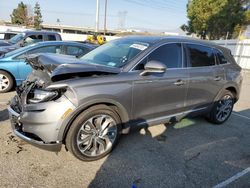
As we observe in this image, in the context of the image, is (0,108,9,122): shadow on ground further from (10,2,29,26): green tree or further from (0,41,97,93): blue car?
(10,2,29,26): green tree

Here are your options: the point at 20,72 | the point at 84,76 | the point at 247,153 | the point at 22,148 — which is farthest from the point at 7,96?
the point at 247,153

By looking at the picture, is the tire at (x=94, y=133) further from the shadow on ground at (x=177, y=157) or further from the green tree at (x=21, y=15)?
the green tree at (x=21, y=15)

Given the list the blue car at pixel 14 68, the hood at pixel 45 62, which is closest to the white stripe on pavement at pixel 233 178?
the hood at pixel 45 62

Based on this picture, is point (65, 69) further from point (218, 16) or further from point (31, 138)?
point (218, 16)

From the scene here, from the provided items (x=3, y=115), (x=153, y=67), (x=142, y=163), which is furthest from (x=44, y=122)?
(x=3, y=115)

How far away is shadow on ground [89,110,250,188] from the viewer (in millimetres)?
2980

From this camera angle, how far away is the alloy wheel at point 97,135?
10.3ft

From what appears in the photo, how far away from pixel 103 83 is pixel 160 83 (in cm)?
102

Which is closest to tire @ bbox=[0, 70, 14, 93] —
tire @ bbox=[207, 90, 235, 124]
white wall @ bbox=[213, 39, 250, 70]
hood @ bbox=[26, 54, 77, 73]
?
hood @ bbox=[26, 54, 77, 73]

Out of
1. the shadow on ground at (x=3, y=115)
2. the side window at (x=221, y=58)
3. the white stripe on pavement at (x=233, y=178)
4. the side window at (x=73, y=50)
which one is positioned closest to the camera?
the white stripe on pavement at (x=233, y=178)

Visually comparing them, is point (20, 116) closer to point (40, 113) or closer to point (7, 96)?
point (40, 113)

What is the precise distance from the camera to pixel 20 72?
21.0 feet

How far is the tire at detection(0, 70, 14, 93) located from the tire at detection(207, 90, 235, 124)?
5.29m

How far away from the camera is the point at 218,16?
103 ft
